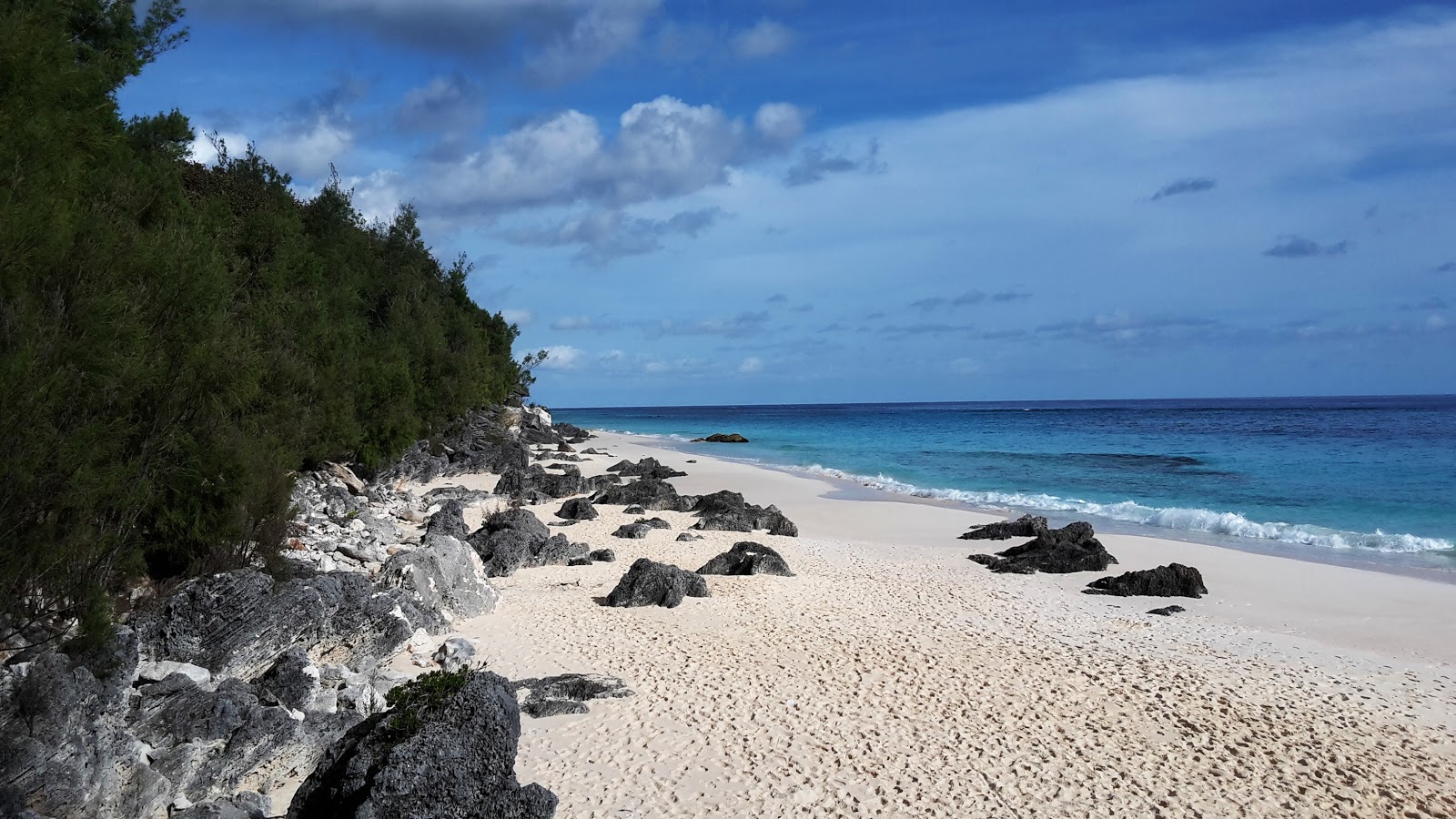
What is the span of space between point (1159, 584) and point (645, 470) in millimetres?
23827

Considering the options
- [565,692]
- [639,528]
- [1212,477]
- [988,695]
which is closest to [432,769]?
[565,692]

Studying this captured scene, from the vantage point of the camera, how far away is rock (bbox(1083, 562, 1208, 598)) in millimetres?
16328

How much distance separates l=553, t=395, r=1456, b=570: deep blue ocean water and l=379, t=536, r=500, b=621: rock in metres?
18.0

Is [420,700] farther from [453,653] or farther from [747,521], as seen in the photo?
[747,521]

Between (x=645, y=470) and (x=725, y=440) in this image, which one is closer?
(x=645, y=470)

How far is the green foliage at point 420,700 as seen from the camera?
661 cm

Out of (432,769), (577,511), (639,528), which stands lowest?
(639,528)

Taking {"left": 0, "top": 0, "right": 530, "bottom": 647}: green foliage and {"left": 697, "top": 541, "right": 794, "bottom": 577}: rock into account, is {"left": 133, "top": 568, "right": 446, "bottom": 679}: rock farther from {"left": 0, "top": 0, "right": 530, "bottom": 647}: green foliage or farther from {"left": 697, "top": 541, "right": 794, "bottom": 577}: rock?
{"left": 697, "top": 541, "right": 794, "bottom": 577}: rock

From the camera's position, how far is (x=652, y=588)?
1498 cm

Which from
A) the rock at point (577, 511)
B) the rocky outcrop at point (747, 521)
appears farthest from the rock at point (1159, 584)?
the rock at point (577, 511)

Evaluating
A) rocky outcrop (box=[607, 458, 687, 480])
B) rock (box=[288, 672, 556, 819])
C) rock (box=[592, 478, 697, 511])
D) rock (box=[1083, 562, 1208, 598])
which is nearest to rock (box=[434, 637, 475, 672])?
rock (box=[288, 672, 556, 819])

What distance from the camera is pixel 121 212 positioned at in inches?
465

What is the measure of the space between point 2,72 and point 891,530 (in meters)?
20.5

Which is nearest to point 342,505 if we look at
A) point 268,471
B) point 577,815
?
point 268,471
